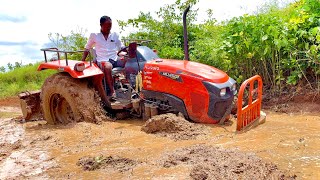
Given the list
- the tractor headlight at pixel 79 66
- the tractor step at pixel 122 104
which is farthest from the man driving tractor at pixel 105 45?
the tractor step at pixel 122 104

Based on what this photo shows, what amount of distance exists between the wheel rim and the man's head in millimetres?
1387

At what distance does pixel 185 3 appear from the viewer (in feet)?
36.1

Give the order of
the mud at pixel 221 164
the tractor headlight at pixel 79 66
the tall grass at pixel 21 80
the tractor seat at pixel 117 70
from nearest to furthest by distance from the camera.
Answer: the mud at pixel 221 164 < the tractor headlight at pixel 79 66 < the tractor seat at pixel 117 70 < the tall grass at pixel 21 80

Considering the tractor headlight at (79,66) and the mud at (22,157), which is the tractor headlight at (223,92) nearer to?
the tractor headlight at (79,66)

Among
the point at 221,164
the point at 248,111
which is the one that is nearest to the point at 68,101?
the point at 248,111

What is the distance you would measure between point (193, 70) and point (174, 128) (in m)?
0.91

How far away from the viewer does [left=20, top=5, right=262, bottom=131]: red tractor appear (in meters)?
5.57

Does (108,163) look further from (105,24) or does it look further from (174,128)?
(105,24)

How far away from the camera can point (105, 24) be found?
6809 mm

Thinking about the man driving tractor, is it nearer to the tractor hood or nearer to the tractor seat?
the tractor seat

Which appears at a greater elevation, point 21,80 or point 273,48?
point 273,48

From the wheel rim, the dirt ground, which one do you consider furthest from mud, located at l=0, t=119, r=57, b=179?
the wheel rim

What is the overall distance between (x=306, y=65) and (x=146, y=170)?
4.39 metres

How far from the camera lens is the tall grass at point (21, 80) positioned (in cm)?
1240
